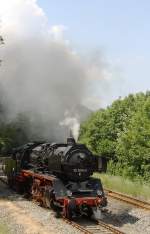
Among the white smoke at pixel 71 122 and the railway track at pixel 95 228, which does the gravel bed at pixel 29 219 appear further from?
the white smoke at pixel 71 122

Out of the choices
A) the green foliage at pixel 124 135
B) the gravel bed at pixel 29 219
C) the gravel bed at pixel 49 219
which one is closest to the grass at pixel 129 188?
the gravel bed at pixel 49 219

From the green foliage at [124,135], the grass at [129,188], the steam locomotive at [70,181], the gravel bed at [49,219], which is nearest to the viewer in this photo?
the gravel bed at [49,219]

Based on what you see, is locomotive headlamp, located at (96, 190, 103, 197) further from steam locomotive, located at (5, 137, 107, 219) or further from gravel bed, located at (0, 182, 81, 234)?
gravel bed, located at (0, 182, 81, 234)

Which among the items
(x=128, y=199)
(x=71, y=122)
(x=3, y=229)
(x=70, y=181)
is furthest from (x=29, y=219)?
(x=71, y=122)

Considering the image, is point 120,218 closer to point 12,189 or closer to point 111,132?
point 12,189

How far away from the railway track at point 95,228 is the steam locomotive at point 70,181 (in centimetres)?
50

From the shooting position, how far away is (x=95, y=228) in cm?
1443

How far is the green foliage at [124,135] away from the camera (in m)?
30.2

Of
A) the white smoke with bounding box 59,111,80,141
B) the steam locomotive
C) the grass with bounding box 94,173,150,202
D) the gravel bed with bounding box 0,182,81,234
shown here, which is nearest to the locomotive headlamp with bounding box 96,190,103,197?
the steam locomotive

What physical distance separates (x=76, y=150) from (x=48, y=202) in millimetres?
2367

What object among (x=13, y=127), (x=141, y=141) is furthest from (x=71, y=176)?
(x=13, y=127)

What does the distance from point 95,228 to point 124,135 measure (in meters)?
18.1

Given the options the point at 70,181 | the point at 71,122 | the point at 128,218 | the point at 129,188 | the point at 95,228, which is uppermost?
the point at 71,122

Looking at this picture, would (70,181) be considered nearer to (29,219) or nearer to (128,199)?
(29,219)
